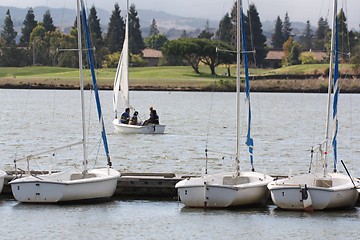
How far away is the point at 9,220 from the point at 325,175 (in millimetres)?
9039

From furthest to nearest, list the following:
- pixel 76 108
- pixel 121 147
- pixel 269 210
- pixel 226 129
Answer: pixel 76 108 → pixel 226 129 → pixel 121 147 → pixel 269 210

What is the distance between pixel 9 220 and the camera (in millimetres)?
28500

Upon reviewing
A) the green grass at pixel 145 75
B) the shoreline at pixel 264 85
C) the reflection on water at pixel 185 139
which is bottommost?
the shoreline at pixel 264 85

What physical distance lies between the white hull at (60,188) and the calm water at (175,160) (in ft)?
0.92

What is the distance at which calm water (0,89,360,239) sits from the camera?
27625 mm

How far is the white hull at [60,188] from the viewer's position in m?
29.5

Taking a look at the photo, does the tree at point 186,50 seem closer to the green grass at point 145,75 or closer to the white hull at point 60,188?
the green grass at point 145,75

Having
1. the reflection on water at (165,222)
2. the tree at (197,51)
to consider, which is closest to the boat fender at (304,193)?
the reflection on water at (165,222)

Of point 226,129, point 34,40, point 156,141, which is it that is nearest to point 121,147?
point 156,141

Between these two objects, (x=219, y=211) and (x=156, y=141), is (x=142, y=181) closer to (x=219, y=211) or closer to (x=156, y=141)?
(x=219, y=211)

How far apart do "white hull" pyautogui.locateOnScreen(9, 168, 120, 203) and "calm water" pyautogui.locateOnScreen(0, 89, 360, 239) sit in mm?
279

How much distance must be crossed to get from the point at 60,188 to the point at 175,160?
18216 millimetres

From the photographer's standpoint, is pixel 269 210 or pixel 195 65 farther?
pixel 195 65

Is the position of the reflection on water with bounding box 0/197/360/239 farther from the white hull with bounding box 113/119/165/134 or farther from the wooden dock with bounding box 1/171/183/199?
the white hull with bounding box 113/119/165/134
